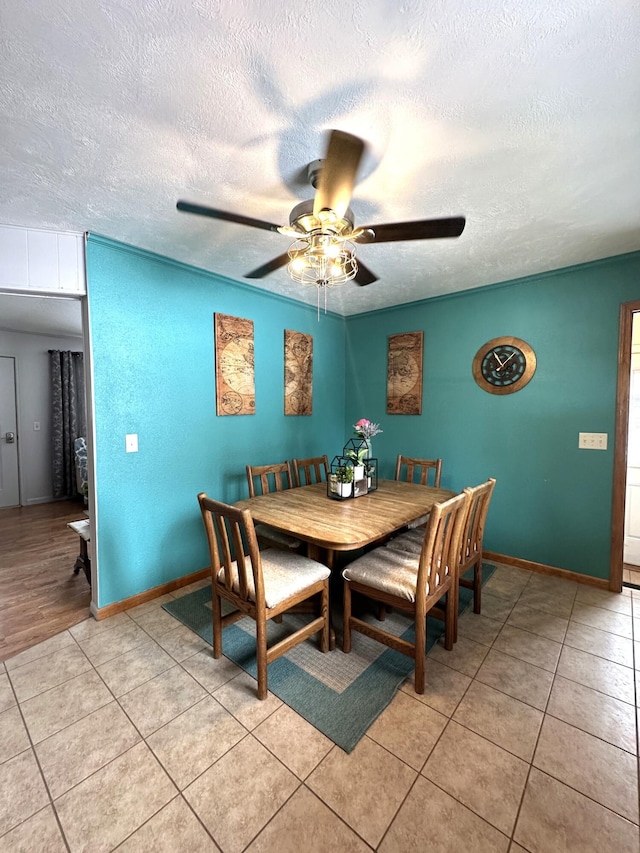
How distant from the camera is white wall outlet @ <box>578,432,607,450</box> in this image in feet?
8.39

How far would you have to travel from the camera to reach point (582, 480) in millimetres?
2650

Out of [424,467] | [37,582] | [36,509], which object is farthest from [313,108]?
[36,509]

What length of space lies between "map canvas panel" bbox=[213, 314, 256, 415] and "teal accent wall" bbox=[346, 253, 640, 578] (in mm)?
1662

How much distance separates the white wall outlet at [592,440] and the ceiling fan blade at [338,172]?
250cm

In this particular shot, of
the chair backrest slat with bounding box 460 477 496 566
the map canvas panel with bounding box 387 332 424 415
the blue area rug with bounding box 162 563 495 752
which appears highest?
the map canvas panel with bounding box 387 332 424 415

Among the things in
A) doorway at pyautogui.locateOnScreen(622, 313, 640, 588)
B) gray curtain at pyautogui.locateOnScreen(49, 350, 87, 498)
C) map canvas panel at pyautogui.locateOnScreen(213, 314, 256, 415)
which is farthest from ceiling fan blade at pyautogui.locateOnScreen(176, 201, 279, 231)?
gray curtain at pyautogui.locateOnScreen(49, 350, 87, 498)

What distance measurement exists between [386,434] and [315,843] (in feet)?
10.1

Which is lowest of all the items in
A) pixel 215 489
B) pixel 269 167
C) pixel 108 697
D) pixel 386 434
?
pixel 108 697

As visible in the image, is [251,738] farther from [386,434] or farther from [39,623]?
[386,434]

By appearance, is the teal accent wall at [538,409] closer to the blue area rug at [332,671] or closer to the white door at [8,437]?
the blue area rug at [332,671]

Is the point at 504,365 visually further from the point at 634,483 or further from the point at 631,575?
the point at 631,575

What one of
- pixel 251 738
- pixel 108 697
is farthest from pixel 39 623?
pixel 251 738

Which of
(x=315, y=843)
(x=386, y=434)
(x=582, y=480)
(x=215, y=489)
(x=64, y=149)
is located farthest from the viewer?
(x=386, y=434)

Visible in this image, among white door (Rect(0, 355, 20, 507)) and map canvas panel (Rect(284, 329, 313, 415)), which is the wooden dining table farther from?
white door (Rect(0, 355, 20, 507))
